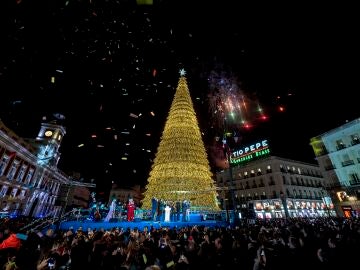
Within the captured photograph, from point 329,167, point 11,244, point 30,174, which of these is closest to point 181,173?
point 11,244

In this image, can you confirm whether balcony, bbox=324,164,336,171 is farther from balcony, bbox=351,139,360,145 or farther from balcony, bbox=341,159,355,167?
balcony, bbox=351,139,360,145

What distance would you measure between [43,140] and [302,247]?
50.9m

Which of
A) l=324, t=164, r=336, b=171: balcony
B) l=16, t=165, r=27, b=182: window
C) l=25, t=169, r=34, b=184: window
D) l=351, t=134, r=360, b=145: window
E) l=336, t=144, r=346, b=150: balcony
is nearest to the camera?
l=351, t=134, r=360, b=145: window

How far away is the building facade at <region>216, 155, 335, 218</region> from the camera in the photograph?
44.0 m

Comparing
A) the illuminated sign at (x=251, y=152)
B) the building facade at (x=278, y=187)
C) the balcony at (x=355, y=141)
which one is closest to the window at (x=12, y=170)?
the illuminated sign at (x=251, y=152)

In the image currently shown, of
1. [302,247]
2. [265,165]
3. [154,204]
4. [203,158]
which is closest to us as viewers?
[302,247]

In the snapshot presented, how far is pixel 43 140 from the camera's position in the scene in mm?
42562

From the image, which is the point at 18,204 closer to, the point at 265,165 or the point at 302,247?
the point at 302,247

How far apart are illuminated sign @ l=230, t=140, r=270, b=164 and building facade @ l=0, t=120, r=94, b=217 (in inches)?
1585

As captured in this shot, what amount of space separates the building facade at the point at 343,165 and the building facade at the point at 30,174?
121 feet

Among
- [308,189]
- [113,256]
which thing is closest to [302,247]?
[113,256]

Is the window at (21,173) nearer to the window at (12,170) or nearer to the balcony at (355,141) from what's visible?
the window at (12,170)

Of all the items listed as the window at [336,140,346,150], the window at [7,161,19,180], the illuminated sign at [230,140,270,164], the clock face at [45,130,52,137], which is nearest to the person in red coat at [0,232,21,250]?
the window at [7,161,19,180]

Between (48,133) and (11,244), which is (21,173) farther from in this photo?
(11,244)
